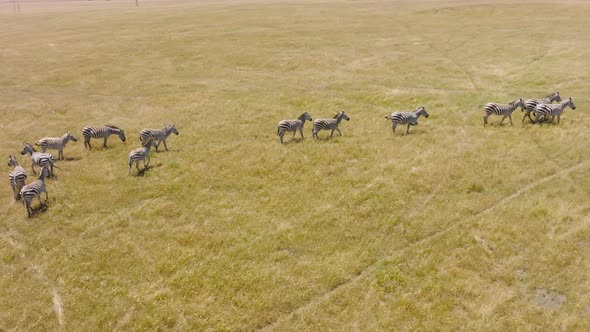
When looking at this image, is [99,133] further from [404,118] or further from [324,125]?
[404,118]

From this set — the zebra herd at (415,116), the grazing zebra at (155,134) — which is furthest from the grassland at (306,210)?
the grazing zebra at (155,134)

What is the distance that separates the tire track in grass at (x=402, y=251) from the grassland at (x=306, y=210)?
100mm

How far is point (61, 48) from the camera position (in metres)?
68.7

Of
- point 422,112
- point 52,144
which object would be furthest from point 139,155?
point 422,112

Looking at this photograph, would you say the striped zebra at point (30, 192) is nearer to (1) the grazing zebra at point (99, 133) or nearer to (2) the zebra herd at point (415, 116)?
(1) the grazing zebra at point (99, 133)

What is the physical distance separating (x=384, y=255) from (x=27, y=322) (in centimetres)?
1511

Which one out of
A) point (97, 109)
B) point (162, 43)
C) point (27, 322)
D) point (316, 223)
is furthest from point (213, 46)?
point (27, 322)

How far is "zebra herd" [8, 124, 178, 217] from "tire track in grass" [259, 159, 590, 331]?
15.0 meters

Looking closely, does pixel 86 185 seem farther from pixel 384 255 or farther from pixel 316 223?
pixel 384 255

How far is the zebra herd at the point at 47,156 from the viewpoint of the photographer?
23.8 meters

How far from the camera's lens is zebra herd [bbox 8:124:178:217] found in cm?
2377

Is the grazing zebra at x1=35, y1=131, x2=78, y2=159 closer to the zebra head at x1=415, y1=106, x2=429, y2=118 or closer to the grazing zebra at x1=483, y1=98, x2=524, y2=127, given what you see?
the zebra head at x1=415, y1=106, x2=429, y2=118

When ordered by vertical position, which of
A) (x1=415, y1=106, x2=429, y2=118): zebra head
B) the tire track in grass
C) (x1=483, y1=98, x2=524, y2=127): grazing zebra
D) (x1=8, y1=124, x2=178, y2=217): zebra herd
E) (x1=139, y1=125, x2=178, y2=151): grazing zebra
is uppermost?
(x1=483, y1=98, x2=524, y2=127): grazing zebra

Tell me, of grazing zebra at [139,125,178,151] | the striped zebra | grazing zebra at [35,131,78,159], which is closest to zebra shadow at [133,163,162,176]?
grazing zebra at [139,125,178,151]
